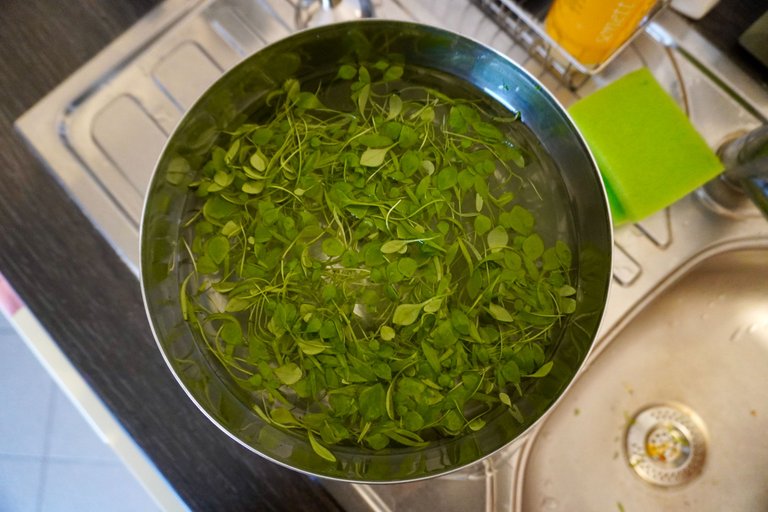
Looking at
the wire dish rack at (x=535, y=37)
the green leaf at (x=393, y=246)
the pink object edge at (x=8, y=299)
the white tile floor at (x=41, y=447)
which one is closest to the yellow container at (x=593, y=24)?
the wire dish rack at (x=535, y=37)

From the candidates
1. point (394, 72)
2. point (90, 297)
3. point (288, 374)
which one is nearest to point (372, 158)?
point (394, 72)

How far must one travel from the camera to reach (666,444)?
2.66 feet

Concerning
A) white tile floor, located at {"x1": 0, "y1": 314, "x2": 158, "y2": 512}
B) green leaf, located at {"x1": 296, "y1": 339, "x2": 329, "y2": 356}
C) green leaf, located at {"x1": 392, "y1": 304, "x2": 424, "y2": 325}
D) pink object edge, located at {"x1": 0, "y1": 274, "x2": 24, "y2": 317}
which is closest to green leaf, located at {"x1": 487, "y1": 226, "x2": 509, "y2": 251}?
green leaf, located at {"x1": 392, "y1": 304, "x2": 424, "y2": 325}

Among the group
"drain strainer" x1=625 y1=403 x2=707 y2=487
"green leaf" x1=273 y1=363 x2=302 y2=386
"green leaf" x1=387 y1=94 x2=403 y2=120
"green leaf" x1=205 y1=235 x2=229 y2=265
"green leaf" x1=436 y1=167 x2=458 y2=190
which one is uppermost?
"green leaf" x1=387 y1=94 x2=403 y2=120

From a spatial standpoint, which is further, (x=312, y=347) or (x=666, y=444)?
(x=666, y=444)

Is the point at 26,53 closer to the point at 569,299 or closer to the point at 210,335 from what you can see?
the point at 210,335

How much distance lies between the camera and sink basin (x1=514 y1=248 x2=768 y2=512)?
0.79 metres

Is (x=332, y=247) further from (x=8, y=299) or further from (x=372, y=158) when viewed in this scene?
(x=8, y=299)

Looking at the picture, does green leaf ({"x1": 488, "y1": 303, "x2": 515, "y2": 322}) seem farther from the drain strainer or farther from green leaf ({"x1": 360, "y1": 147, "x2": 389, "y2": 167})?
the drain strainer

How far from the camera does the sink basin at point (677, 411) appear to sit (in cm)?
79

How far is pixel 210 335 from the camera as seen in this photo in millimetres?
649

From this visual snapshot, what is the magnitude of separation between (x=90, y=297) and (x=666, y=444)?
0.82 metres

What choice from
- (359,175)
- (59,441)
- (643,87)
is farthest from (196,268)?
(59,441)

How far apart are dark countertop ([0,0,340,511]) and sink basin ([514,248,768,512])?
0.35m
